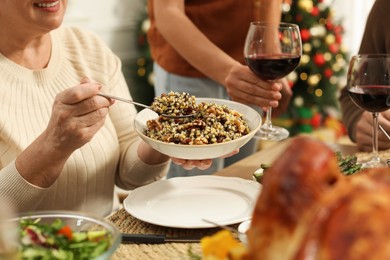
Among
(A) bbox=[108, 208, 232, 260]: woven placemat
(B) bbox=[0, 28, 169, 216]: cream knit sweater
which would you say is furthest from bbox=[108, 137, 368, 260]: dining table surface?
(B) bbox=[0, 28, 169, 216]: cream knit sweater

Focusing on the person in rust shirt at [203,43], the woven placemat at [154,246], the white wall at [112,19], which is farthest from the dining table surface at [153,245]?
the white wall at [112,19]

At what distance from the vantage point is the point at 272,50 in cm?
175

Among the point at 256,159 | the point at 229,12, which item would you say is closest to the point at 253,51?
the point at 256,159

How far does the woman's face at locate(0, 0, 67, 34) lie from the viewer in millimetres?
1584

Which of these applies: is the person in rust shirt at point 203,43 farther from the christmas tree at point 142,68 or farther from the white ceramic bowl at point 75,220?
the christmas tree at point 142,68

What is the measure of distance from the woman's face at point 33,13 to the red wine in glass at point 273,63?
559 millimetres

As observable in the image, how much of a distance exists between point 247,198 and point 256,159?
1.50 ft

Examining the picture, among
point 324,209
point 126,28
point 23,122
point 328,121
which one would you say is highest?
point 324,209

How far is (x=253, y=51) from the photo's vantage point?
5.72 ft

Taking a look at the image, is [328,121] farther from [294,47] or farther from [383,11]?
[294,47]

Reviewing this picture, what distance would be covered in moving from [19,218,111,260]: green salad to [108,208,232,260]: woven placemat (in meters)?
0.18

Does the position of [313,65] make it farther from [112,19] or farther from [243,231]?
[243,231]

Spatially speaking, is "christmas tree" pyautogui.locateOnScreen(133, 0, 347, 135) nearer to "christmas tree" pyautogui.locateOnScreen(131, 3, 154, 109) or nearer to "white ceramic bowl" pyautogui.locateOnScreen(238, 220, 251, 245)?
"christmas tree" pyautogui.locateOnScreen(131, 3, 154, 109)

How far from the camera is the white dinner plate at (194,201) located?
1.22 m
